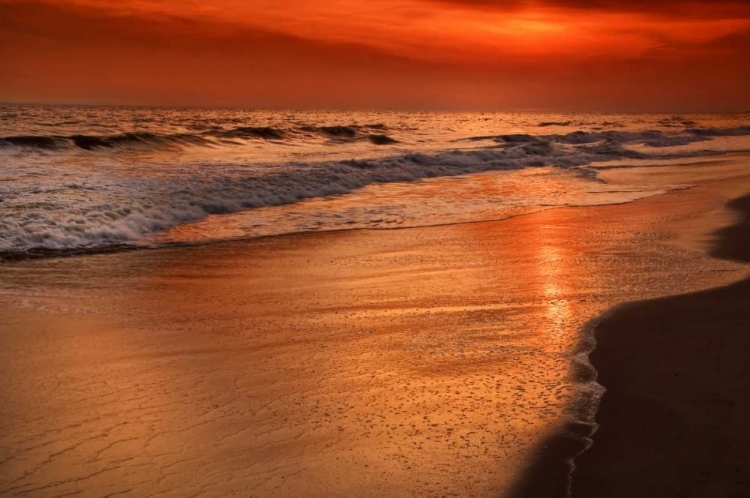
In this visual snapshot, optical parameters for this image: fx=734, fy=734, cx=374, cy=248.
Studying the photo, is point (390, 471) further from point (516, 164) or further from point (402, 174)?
point (516, 164)

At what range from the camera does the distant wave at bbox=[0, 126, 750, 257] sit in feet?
32.9

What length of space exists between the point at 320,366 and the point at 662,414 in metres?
2.20

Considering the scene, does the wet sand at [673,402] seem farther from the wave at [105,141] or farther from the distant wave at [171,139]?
the wave at [105,141]

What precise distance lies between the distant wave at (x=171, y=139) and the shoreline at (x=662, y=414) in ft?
81.3

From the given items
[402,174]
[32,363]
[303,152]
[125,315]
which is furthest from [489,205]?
[303,152]

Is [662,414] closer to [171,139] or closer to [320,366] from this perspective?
[320,366]

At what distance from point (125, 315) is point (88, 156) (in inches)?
817

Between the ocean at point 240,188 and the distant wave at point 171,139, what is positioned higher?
the distant wave at point 171,139

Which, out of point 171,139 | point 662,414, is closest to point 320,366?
point 662,414

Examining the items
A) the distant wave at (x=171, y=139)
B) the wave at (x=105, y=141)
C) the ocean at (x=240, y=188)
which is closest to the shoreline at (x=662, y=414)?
the ocean at (x=240, y=188)

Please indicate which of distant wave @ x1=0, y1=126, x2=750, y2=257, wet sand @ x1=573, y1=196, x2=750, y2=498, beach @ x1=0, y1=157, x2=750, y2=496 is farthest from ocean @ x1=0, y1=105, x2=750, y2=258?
wet sand @ x1=573, y1=196, x2=750, y2=498

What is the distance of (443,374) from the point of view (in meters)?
4.88

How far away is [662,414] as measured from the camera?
4.21 m

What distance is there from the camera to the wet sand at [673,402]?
3.48m
